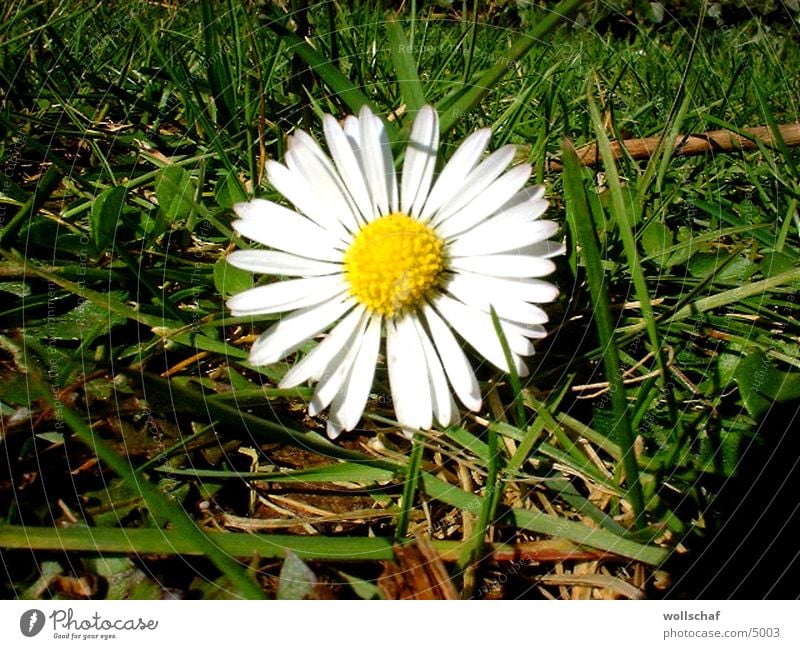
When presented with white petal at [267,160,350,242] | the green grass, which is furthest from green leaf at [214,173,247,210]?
white petal at [267,160,350,242]

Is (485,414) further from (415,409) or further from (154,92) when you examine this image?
(154,92)

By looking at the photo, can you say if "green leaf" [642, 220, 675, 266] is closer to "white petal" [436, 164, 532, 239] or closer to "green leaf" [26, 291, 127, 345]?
"white petal" [436, 164, 532, 239]

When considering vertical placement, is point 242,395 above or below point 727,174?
below

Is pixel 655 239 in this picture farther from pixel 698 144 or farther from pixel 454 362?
pixel 454 362

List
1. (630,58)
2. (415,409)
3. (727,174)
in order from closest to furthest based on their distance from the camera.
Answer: (415,409)
(727,174)
(630,58)

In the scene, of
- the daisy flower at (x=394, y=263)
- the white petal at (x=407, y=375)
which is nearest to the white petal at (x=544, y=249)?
the daisy flower at (x=394, y=263)

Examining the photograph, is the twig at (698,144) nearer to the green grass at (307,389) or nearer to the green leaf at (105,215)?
the green grass at (307,389)
